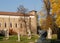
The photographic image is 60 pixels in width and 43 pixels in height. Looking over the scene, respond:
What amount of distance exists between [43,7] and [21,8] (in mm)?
30619

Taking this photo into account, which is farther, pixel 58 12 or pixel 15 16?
pixel 15 16

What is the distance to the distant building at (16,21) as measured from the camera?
2936 inches

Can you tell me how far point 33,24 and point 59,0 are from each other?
56220 mm

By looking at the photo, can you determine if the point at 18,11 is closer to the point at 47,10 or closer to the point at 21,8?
the point at 21,8

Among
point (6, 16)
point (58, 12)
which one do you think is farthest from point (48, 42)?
point (6, 16)

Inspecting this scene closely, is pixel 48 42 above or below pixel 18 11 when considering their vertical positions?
below

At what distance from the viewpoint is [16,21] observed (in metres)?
76.4

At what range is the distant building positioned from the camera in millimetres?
74562

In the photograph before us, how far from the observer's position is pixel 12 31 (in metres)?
73.9

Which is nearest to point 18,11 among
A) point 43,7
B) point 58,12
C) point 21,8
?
point 21,8

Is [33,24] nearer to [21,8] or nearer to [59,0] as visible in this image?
[21,8]

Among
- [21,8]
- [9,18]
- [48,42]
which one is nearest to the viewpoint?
[48,42]

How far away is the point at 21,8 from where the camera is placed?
231 ft

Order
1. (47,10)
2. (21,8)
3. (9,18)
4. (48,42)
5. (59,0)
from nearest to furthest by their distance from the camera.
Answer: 1. (48,42)
2. (59,0)
3. (47,10)
4. (21,8)
5. (9,18)
